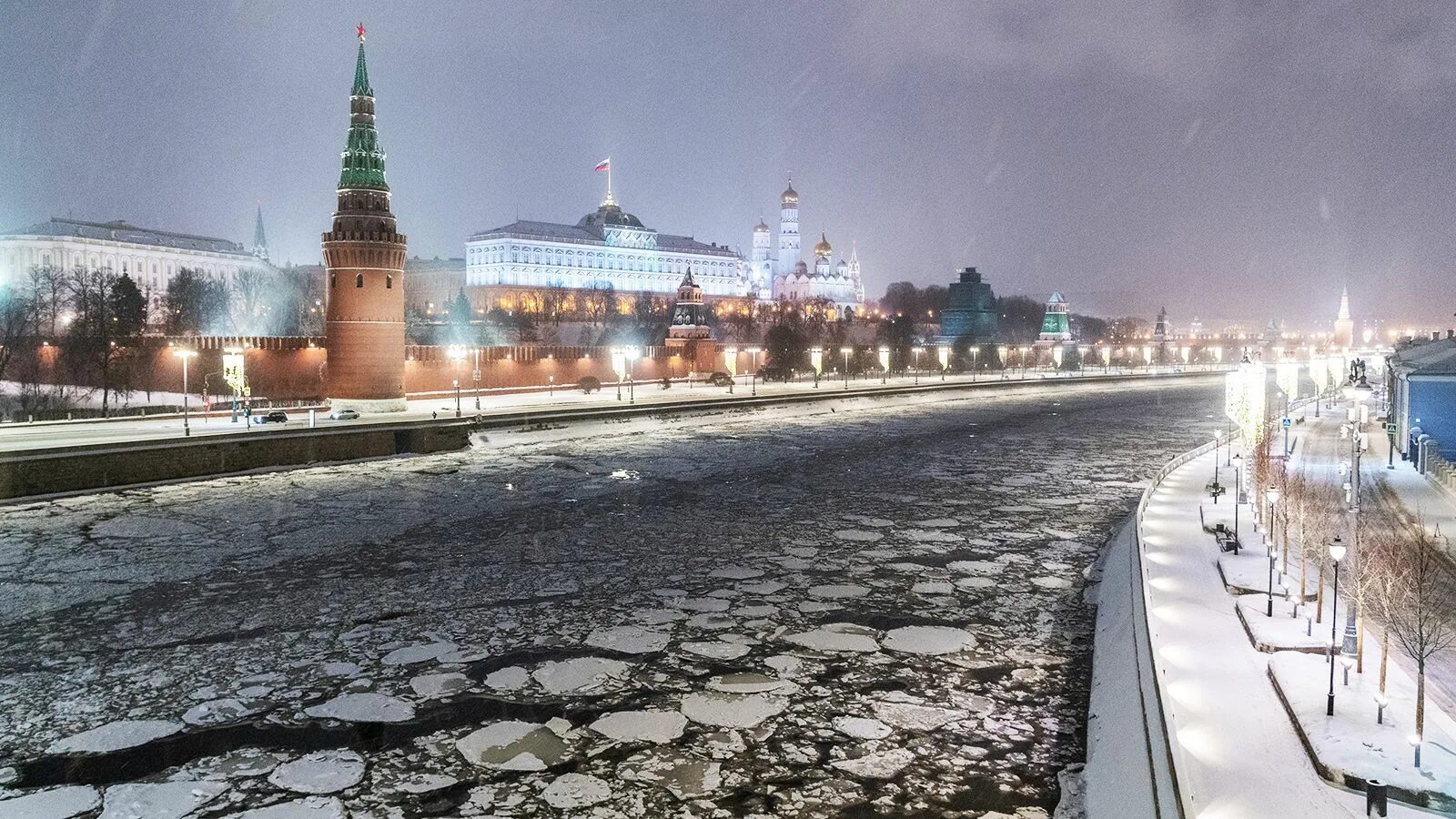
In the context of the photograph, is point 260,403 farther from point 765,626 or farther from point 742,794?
point 742,794

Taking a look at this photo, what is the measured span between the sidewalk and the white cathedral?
129 meters

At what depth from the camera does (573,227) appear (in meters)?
122

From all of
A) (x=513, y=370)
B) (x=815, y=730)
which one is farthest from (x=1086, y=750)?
(x=513, y=370)

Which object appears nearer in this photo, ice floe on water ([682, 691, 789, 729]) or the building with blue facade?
ice floe on water ([682, 691, 789, 729])

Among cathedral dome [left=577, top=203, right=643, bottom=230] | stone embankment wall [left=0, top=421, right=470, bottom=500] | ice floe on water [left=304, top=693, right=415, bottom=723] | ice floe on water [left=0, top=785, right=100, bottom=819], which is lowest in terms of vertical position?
ice floe on water [left=0, top=785, right=100, bottom=819]

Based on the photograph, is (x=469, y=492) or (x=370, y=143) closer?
(x=469, y=492)

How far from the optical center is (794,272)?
15425 cm

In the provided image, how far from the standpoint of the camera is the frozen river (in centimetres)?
777

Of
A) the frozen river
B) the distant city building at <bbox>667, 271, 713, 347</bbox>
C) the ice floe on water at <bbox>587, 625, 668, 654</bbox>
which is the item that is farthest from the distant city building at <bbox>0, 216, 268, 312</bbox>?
the ice floe on water at <bbox>587, 625, 668, 654</bbox>

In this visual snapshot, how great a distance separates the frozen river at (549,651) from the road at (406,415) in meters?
7.39

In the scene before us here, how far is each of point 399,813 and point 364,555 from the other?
30.9ft

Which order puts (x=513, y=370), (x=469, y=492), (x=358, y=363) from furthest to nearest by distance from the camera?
(x=513, y=370)
(x=358, y=363)
(x=469, y=492)

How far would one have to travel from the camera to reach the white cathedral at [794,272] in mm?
147750

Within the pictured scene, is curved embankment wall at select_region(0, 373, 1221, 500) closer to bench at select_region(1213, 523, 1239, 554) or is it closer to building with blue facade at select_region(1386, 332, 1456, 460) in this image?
bench at select_region(1213, 523, 1239, 554)
